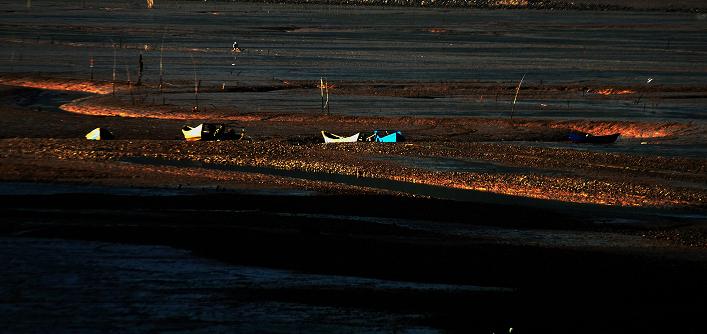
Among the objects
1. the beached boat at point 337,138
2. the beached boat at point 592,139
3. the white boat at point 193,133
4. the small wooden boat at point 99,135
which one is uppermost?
the beached boat at point 592,139

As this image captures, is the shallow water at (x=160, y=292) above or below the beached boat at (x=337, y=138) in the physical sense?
below

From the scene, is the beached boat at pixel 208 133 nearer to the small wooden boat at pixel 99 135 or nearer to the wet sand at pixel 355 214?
the wet sand at pixel 355 214

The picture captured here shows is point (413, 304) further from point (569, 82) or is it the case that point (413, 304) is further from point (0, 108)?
→ point (569, 82)

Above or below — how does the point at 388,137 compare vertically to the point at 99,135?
above

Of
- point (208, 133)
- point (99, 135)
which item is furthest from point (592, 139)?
point (99, 135)

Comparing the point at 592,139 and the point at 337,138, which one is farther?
the point at 337,138

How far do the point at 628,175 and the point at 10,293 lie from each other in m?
12.0

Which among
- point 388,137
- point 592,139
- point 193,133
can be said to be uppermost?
point 592,139

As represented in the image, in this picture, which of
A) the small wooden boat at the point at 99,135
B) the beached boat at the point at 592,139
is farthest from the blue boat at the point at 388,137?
the small wooden boat at the point at 99,135

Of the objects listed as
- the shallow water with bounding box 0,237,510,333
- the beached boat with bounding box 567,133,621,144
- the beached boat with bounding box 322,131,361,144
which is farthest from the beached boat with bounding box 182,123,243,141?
the shallow water with bounding box 0,237,510,333

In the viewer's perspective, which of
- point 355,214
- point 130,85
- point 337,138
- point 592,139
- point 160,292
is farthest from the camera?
point 130,85

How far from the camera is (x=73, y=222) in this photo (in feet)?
52.5

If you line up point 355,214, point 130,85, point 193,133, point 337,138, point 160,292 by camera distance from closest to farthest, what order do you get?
point 160,292, point 355,214, point 337,138, point 193,133, point 130,85

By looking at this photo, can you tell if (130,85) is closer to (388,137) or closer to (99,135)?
(99,135)
